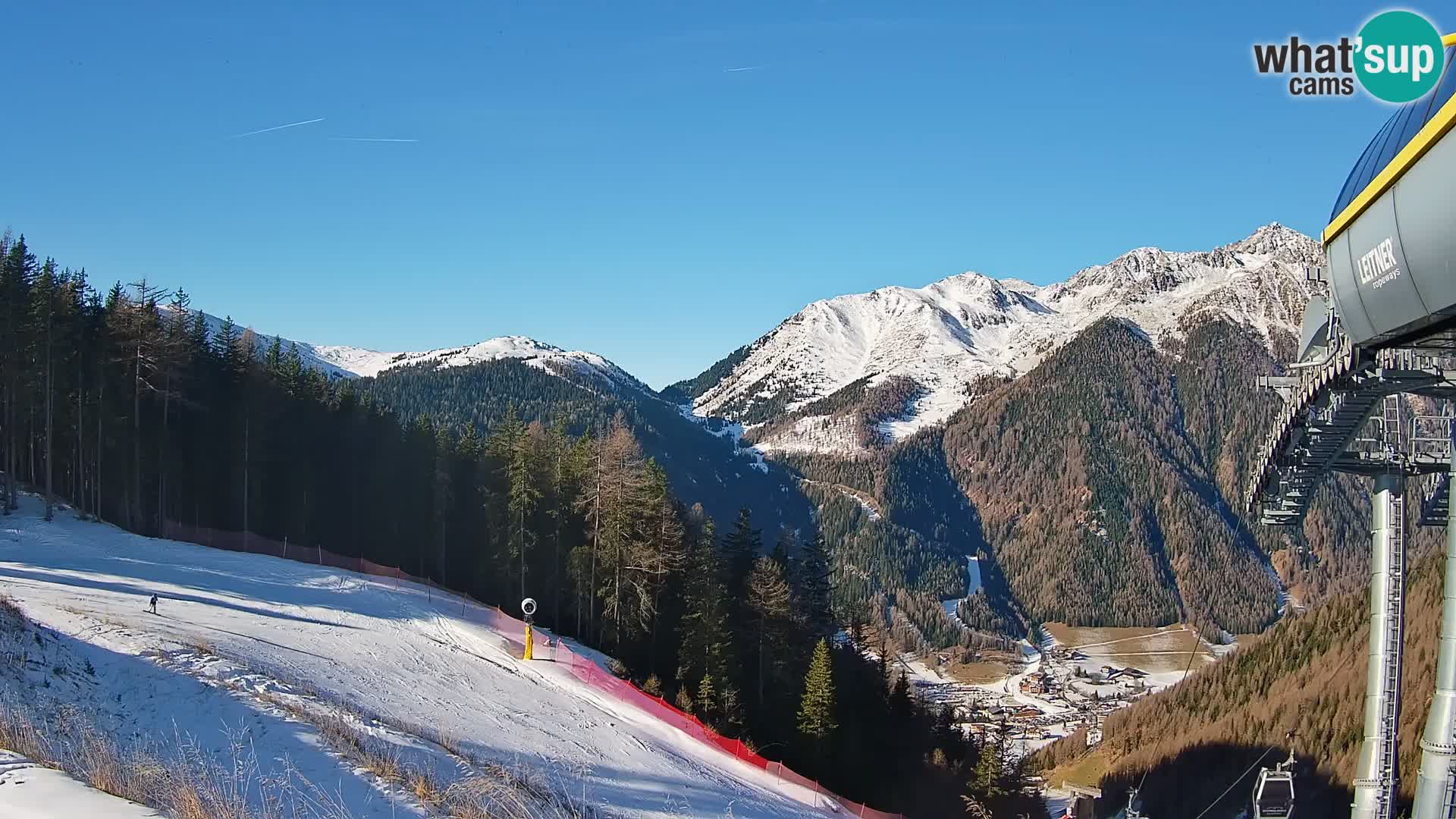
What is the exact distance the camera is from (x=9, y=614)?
652 inches

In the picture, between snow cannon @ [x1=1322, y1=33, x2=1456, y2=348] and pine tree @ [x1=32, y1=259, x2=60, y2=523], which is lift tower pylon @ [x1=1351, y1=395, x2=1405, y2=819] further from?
pine tree @ [x1=32, y1=259, x2=60, y2=523]

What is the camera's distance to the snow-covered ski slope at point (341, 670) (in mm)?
15312

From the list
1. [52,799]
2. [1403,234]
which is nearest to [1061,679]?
[1403,234]

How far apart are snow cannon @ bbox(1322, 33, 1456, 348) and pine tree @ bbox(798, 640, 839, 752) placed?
27040 millimetres

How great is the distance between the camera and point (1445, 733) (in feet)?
46.9

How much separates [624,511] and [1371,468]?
2653cm

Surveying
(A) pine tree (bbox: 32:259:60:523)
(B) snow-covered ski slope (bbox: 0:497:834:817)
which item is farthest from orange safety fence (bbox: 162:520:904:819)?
(A) pine tree (bbox: 32:259:60:523)

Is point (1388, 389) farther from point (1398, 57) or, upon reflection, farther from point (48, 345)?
point (48, 345)

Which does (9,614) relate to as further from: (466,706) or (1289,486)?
(1289,486)

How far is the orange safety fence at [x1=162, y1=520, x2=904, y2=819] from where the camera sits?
84.5 feet

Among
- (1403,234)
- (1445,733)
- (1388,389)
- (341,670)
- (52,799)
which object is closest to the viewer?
(52,799)

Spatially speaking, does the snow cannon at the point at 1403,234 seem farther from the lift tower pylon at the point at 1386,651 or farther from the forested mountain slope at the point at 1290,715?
the forested mountain slope at the point at 1290,715

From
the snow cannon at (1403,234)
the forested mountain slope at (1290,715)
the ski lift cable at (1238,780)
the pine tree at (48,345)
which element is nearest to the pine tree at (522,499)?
the pine tree at (48,345)

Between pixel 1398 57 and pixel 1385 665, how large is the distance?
1274cm
